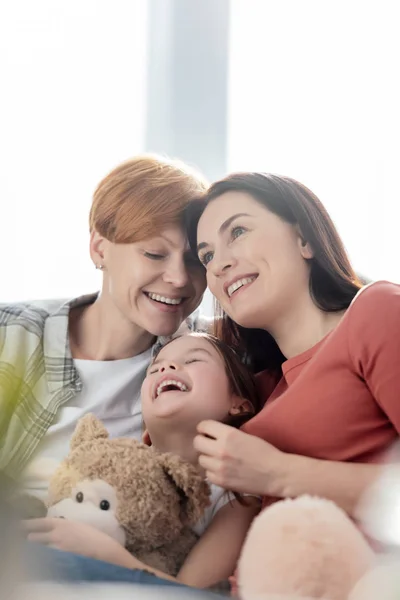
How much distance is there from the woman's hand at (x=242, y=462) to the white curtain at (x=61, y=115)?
0.53 m

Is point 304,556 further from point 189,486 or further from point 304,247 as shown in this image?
point 304,247

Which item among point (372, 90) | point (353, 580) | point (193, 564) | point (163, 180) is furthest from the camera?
point (372, 90)

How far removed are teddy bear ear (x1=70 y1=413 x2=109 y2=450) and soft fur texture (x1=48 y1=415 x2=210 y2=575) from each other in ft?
0.07

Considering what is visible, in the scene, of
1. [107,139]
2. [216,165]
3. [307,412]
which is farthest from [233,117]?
[307,412]

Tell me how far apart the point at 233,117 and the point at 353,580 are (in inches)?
32.7

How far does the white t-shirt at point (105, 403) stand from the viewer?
934 mm

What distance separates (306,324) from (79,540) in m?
0.38

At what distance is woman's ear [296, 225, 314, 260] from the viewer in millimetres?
901

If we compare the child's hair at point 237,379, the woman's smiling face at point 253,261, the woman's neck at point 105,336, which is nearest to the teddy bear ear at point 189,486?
the child's hair at point 237,379

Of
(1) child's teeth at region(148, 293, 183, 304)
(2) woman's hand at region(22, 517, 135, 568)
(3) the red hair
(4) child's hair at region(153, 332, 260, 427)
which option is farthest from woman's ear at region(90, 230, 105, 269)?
(2) woman's hand at region(22, 517, 135, 568)

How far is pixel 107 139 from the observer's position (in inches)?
49.3

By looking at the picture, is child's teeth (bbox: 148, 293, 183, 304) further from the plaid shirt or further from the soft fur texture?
the soft fur texture

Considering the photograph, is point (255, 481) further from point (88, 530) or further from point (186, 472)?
point (88, 530)

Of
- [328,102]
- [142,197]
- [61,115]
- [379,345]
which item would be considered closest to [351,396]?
[379,345]
